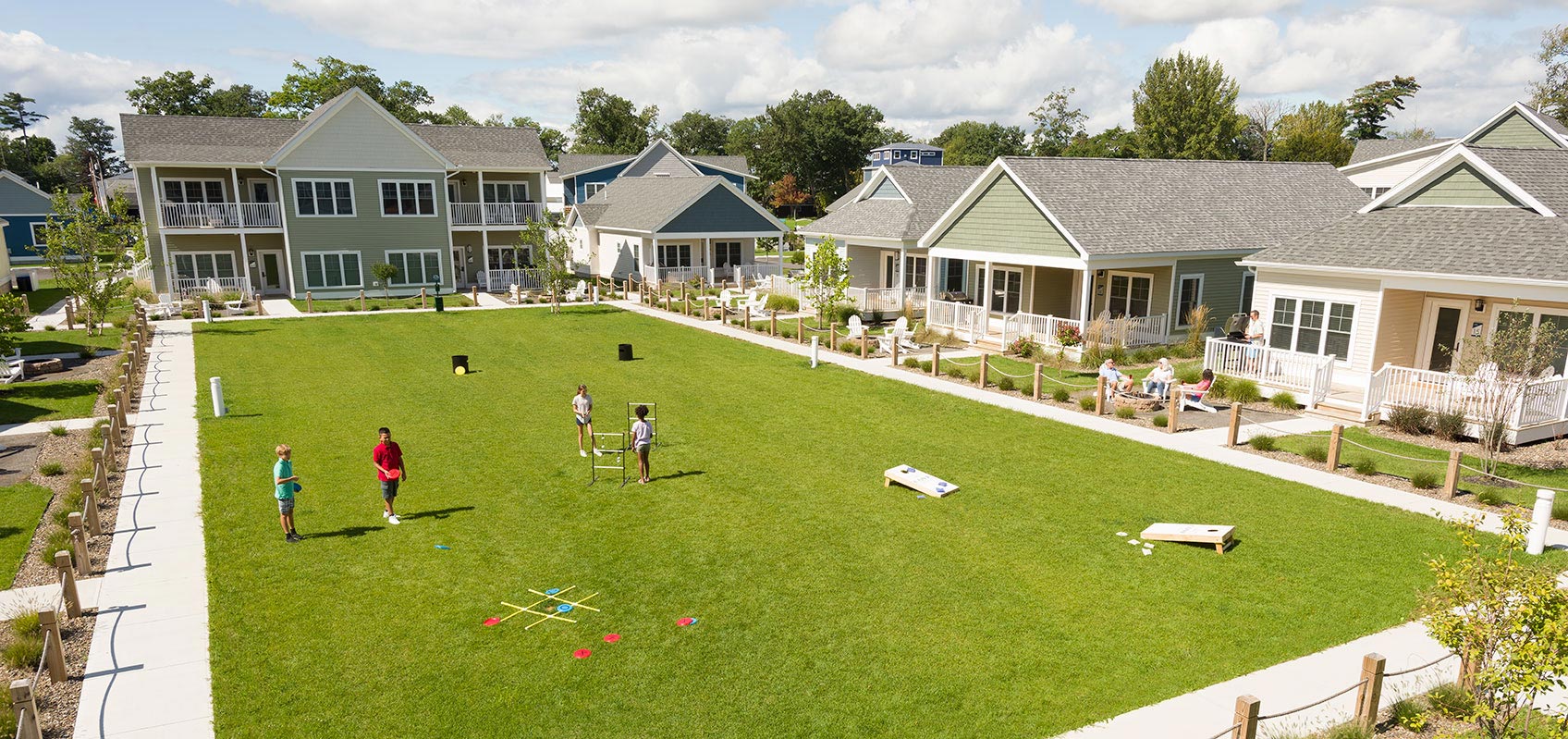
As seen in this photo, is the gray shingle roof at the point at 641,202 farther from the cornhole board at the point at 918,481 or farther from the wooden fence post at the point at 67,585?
the wooden fence post at the point at 67,585

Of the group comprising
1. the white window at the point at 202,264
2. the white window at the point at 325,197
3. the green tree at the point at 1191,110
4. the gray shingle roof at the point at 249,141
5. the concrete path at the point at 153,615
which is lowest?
the concrete path at the point at 153,615

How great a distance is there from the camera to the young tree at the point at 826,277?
2973 centimetres

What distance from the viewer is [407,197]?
41.8 m

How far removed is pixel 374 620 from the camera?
10.3m

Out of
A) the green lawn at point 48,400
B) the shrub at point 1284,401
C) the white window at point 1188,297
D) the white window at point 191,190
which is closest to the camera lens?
the green lawn at point 48,400

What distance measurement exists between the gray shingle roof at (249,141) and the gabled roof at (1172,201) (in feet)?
84.6

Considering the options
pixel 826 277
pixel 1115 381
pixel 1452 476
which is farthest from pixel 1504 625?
pixel 826 277

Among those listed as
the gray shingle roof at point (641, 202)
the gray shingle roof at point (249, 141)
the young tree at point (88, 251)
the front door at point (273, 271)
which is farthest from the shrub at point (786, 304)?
the front door at point (273, 271)

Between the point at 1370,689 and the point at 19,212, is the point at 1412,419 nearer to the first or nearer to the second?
the point at 1370,689

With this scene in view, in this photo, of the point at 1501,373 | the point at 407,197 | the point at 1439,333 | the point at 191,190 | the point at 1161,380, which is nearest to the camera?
the point at 1501,373

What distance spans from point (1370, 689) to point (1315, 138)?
265 feet

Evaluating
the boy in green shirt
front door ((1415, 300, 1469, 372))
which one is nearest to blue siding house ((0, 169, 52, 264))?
the boy in green shirt

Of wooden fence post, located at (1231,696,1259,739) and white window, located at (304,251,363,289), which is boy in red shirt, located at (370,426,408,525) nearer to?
wooden fence post, located at (1231,696,1259,739)

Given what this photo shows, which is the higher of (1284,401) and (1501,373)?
(1501,373)
